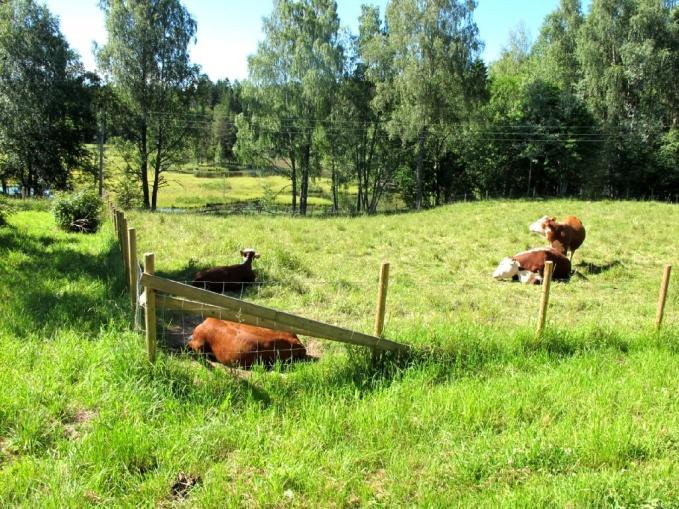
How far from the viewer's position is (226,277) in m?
9.08

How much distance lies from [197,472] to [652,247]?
14742 mm

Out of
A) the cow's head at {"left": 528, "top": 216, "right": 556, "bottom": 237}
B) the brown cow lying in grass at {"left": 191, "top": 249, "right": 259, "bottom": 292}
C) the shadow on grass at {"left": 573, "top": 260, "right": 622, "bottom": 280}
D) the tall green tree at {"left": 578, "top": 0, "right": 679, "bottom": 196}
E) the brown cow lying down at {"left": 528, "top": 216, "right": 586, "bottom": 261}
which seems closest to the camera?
the brown cow lying in grass at {"left": 191, "top": 249, "right": 259, "bottom": 292}

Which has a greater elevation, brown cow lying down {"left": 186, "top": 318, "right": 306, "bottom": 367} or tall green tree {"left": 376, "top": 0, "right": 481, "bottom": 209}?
tall green tree {"left": 376, "top": 0, "right": 481, "bottom": 209}

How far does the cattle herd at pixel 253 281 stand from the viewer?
18.3 feet

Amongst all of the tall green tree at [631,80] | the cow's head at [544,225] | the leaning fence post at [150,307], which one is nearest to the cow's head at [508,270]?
the cow's head at [544,225]

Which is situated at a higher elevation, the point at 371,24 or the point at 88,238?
the point at 371,24

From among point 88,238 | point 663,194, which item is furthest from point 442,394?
point 663,194

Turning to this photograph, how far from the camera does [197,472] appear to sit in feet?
11.8

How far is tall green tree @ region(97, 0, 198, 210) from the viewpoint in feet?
100

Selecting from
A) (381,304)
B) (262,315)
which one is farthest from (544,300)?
(262,315)

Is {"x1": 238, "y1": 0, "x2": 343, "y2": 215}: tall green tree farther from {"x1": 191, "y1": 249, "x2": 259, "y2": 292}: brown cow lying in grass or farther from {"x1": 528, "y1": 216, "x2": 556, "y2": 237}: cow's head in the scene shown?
{"x1": 191, "y1": 249, "x2": 259, "y2": 292}: brown cow lying in grass

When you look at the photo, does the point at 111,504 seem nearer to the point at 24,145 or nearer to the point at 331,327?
the point at 331,327

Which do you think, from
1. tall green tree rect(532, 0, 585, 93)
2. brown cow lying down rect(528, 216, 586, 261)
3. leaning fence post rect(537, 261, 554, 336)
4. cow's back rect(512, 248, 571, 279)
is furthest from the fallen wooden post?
tall green tree rect(532, 0, 585, 93)

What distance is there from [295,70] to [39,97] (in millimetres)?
15562
